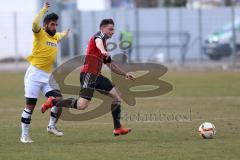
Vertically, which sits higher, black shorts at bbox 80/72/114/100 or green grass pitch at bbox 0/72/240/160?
black shorts at bbox 80/72/114/100

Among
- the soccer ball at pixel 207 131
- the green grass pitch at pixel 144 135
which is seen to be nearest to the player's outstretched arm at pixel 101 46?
the green grass pitch at pixel 144 135

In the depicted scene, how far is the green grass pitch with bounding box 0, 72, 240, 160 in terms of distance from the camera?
12.0 metres

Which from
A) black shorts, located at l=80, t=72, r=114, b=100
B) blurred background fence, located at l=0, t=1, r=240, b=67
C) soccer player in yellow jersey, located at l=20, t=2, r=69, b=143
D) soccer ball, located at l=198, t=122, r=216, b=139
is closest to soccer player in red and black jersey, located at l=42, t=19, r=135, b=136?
black shorts, located at l=80, t=72, r=114, b=100

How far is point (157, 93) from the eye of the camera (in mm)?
23953

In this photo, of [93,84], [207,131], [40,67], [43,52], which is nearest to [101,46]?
[93,84]

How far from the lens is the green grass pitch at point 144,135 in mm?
12039

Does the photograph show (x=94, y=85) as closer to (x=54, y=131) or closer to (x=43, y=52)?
(x=43, y=52)

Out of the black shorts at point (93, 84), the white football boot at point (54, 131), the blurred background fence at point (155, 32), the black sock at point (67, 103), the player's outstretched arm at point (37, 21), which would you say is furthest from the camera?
the blurred background fence at point (155, 32)

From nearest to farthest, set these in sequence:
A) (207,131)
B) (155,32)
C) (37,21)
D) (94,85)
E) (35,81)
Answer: (37,21) < (207,131) < (35,81) < (94,85) < (155,32)

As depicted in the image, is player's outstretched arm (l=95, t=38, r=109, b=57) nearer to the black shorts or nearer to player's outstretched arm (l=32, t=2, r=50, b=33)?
the black shorts

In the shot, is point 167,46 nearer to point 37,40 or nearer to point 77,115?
point 77,115

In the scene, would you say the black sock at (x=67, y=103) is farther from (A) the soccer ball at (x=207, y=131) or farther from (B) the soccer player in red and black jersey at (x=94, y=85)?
(A) the soccer ball at (x=207, y=131)

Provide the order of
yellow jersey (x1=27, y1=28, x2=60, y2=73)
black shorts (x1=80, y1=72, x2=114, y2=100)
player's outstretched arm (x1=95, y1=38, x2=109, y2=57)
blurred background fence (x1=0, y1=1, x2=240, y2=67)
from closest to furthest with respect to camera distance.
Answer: player's outstretched arm (x1=95, y1=38, x2=109, y2=57)
yellow jersey (x1=27, y1=28, x2=60, y2=73)
black shorts (x1=80, y1=72, x2=114, y2=100)
blurred background fence (x1=0, y1=1, x2=240, y2=67)

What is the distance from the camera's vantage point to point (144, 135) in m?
14.7
